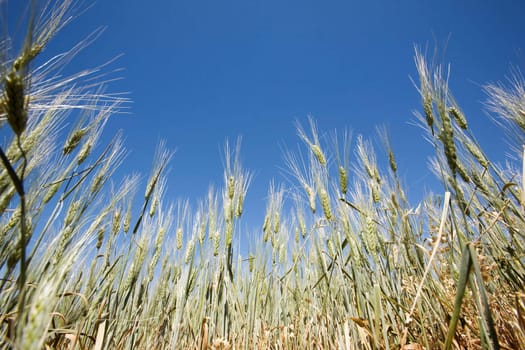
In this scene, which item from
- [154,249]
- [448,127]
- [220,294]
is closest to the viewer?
[448,127]

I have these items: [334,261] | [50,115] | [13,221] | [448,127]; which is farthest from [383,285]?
[50,115]

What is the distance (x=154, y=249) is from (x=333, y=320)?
4.74ft

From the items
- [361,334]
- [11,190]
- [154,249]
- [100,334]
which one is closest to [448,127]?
[361,334]

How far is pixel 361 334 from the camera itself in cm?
147

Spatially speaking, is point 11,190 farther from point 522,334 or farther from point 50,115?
point 522,334

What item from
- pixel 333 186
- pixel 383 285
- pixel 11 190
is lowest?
pixel 383 285

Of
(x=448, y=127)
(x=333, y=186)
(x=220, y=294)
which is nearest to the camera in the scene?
(x=448, y=127)

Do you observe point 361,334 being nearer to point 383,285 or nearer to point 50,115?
point 383,285

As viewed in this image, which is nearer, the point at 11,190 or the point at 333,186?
the point at 11,190

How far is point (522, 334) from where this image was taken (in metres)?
1.20

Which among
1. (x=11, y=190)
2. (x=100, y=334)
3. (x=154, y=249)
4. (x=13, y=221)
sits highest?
(x=154, y=249)

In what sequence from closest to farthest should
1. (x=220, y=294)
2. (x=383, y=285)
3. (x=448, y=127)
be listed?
(x=448, y=127) → (x=383, y=285) → (x=220, y=294)

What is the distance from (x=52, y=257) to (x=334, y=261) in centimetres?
142

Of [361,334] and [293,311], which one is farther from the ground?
[293,311]
